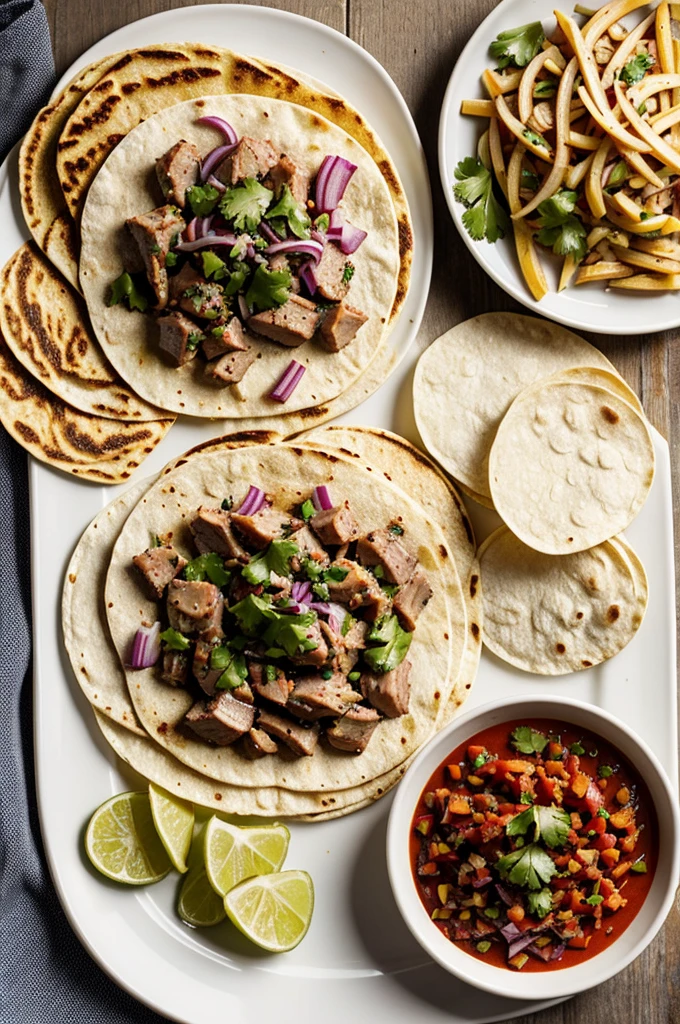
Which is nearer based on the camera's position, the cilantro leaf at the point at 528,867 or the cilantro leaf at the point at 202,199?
the cilantro leaf at the point at 528,867

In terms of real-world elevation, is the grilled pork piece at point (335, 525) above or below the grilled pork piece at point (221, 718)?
above

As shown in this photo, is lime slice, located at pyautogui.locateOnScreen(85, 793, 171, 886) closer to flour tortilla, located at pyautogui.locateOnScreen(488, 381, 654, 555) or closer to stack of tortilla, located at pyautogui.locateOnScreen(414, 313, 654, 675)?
stack of tortilla, located at pyautogui.locateOnScreen(414, 313, 654, 675)

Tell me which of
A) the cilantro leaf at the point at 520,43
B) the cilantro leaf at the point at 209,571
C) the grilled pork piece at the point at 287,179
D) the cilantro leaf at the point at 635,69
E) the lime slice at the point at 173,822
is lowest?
the lime slice at the point at 173,822

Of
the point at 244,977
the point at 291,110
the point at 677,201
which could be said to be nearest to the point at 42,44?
the point at 291,110

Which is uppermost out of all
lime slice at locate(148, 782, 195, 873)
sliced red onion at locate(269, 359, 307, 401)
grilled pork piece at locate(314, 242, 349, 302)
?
grilled pork piece at locate(314, 242, 349, 302)

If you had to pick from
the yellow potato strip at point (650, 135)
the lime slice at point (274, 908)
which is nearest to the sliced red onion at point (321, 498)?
the lime slice at point (274, 908)

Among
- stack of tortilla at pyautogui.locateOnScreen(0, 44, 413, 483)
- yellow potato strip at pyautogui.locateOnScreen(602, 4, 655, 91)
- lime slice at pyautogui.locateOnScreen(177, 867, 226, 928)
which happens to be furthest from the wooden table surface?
lime slice at pyautogui.locateOnScreen(177, 867, 226, 928)

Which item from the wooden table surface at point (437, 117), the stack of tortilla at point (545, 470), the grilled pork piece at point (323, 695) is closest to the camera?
the grilled pork piece at point (323, 695)

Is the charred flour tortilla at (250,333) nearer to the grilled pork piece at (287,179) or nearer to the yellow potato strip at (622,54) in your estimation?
the grilled pork piece at (287,179)
